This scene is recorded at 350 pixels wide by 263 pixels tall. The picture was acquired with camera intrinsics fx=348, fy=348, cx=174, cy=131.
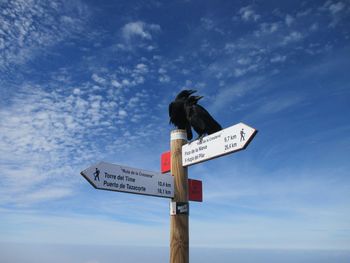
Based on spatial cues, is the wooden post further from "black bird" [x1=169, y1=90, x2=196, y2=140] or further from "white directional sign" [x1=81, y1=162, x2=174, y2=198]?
"black bird" [x1=169, y1=90, x2=196, y2=140]

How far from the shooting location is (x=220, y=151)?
14.5 ft

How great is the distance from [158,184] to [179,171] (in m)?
0.38

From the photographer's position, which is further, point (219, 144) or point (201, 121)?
point (201, 121)

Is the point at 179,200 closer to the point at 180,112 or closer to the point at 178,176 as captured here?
the point at 178,176

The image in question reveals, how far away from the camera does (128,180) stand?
455cm

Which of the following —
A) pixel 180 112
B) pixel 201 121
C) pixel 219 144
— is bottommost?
pixel 219 144

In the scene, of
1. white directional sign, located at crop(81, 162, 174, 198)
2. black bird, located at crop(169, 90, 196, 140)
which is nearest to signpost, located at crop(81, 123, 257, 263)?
white directional sign, located at crop(81, 162, 174, 198)

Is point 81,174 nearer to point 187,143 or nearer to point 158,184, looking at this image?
point 158,184

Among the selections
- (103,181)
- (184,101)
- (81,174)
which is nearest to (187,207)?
(103,181)

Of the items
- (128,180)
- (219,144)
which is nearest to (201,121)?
(219,144)

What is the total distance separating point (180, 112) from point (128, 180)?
74.7 inches

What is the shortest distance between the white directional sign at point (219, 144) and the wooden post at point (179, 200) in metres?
0.11

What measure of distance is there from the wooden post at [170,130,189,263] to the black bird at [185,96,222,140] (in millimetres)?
241

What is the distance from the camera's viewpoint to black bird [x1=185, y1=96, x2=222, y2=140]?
5090 millimetres
